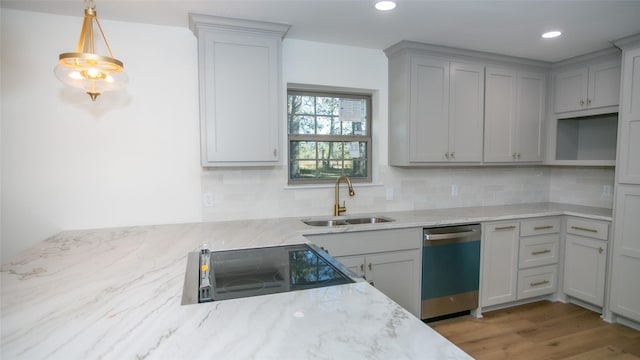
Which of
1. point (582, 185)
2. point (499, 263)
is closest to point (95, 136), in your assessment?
point (499, 263)

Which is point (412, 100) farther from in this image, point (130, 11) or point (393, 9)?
point (130, 11)

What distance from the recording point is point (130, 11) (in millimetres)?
2242

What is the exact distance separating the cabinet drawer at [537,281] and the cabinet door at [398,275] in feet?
3.82

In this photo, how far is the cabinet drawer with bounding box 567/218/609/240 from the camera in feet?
9.68

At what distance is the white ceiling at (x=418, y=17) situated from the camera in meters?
2.17

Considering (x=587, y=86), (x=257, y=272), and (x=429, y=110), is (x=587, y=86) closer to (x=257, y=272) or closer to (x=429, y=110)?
(x=429, y=110)

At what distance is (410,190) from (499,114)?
3.75 feet

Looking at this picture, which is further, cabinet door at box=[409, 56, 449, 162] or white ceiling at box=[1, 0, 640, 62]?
cabinet door at box=[409, 56, 449, 162]

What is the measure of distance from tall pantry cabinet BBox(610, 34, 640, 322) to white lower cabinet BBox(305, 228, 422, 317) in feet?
5.53

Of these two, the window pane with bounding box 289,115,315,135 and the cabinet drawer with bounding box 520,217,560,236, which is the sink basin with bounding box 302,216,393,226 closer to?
the window pane with bounding box 289,115,315,135

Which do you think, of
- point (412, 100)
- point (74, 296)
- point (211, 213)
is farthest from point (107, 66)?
point (412, 100)

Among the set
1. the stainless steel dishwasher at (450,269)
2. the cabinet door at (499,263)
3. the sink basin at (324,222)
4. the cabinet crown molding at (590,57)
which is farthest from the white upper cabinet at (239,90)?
the cabinet crown molding at (590,57)

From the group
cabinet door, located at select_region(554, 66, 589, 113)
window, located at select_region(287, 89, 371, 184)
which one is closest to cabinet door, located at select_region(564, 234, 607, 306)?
cabinet door, located at select_region(554, 66, 589, 113)

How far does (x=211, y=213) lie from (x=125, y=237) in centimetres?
66
